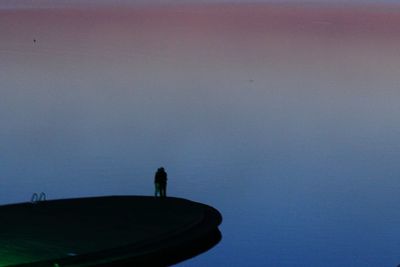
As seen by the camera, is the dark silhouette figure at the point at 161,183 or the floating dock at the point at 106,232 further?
the dark silhouette figure at the point at 161,183

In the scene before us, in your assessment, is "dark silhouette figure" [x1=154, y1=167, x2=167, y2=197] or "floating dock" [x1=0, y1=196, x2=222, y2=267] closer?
"floating dock" [x1=0, y1=196, x2=222, y2=267]

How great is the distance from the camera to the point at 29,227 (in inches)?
502

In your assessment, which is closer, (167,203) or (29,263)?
(29,263)

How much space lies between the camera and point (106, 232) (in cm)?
1220

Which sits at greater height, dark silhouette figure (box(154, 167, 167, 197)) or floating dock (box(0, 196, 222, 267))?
dark silhouette figure (box(154, 167, 167, 197))

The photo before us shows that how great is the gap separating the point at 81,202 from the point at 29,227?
2.32m

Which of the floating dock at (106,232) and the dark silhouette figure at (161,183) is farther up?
the dark silhouette figure at (161,183)

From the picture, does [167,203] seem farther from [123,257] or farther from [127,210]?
[123,257]

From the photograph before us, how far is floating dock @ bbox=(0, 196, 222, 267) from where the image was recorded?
10.8 meters

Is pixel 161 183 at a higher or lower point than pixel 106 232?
higher

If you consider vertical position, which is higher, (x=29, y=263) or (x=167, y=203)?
(x=167, y=203)

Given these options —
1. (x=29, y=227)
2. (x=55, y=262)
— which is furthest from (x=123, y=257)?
(x=29, y=227)

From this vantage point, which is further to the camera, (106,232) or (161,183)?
(161,183)

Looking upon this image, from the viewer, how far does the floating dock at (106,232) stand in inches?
427
